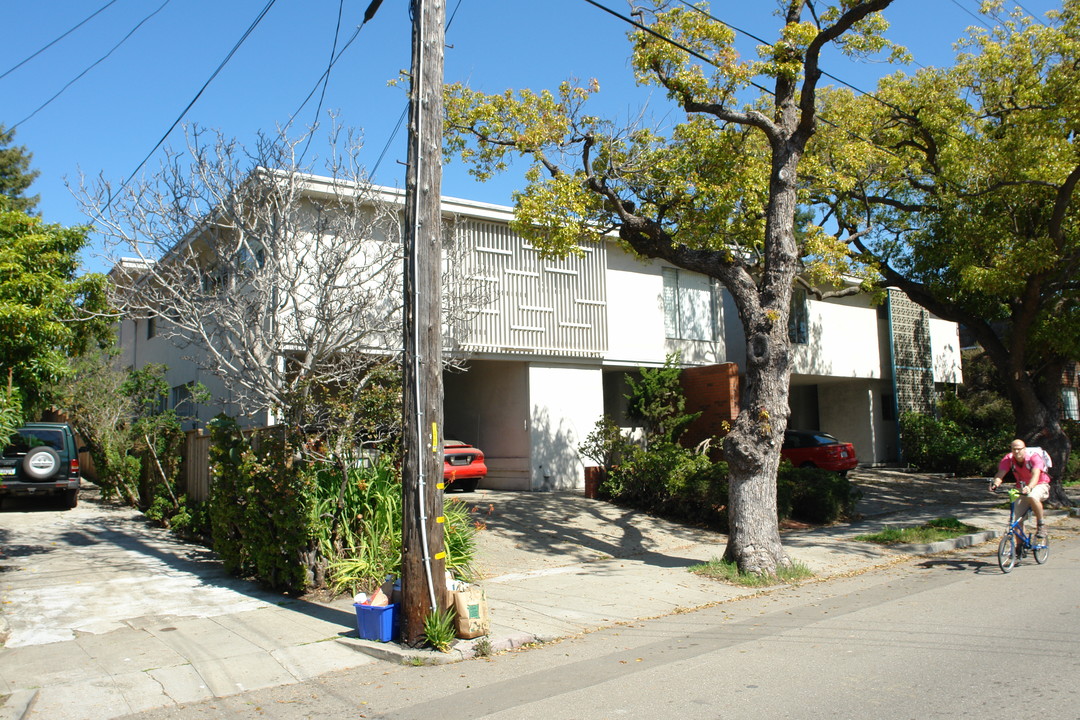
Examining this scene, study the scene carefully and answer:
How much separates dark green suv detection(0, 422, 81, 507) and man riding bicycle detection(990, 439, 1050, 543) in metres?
16.0

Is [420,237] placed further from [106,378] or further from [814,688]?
[106,378]

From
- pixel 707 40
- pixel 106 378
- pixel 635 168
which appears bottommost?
pixel 106 378

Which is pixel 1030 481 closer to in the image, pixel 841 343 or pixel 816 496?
pixel 816 496

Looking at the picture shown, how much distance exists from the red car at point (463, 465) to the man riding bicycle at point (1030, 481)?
10174 millimetres

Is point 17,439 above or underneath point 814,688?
above

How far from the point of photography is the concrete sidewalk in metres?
6.96

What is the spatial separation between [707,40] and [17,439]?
14398 mm

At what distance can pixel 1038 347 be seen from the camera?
Answer: 19938 millimetres

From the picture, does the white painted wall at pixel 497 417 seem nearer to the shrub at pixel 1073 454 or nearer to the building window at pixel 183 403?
the building window at pixel 183 403

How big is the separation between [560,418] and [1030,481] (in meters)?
10.1

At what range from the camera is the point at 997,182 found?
1677cm

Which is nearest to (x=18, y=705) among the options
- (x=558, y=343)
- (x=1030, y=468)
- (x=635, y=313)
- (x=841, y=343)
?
(x=1030, y=468)

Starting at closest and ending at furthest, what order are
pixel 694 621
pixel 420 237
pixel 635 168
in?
pixel 420 237
pixel 694 621
pixel 635 168

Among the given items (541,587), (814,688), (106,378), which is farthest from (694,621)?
(106,378)
